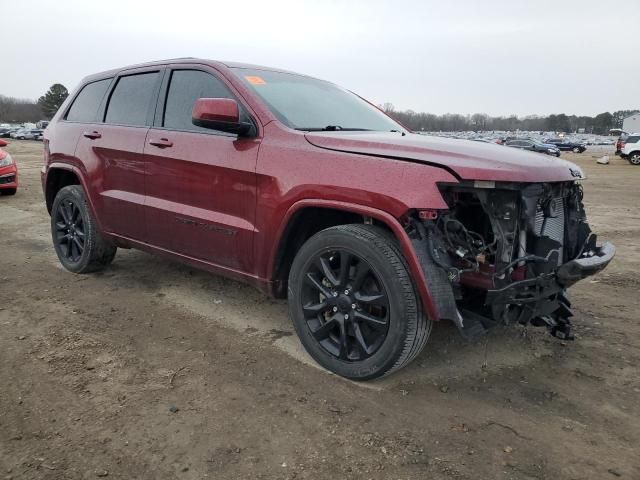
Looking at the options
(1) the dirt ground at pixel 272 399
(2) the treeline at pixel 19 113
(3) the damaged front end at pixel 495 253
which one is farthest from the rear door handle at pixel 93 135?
(2) the treeline at pixel 19 113

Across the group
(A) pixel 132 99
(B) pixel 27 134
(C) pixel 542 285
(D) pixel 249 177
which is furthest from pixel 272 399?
(B) pixel 27 134

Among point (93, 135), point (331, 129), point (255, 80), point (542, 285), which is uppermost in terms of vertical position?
point (255, 80)

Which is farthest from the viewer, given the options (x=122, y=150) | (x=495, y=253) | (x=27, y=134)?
(x=27, y=134)

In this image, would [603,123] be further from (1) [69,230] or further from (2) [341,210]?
(2) [341,210]

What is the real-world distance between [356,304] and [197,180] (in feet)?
4.82

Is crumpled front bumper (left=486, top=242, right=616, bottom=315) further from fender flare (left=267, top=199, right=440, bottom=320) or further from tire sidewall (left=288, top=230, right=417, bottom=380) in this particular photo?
tire sidewall (left=288, top=230, right=417, bottom=380)

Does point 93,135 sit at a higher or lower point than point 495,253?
higher

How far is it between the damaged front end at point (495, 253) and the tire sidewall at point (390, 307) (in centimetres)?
19

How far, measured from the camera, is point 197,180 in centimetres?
361

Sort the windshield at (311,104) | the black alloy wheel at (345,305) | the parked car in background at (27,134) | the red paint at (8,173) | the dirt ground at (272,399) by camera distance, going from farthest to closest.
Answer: the parked car in background at (27,134) → the red paint at (8,173) → the windshield at (311,104) → the black alloy wheel at (345,305) → the dirt ground at (272,399)

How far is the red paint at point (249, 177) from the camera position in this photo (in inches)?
105

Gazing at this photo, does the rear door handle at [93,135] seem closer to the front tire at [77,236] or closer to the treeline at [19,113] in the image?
the front tire at [77,236]

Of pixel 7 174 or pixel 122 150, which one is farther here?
pixel 7 174

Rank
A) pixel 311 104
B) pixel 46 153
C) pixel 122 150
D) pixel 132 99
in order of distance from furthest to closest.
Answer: pixel 46 153 → pixel 132 99 → pixel 122 150 → pixel 311 104
